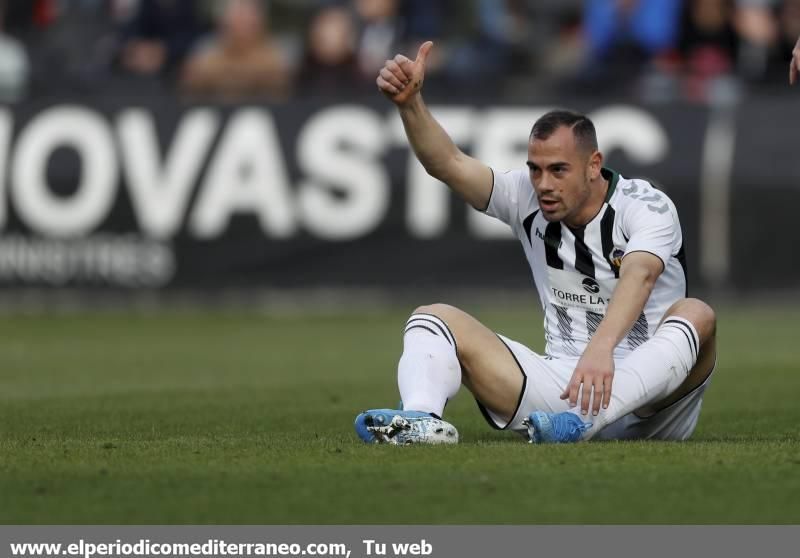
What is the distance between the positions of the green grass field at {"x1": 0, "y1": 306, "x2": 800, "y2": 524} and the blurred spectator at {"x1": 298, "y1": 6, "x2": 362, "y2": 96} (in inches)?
292

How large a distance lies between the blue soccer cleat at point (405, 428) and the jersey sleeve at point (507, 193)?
124 cm

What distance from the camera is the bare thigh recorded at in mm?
7438

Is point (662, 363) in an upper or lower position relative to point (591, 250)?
lower

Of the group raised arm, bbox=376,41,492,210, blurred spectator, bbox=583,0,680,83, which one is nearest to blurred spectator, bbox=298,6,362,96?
blurred spectator, bbox=583,0,680,83

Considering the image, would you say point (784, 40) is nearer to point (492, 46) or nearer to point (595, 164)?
point (492, 46)

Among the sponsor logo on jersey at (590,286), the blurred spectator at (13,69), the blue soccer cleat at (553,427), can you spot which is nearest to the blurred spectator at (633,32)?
the blurred spectator at (13,69)

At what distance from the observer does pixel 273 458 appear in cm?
682

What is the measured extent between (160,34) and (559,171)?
1450 cm

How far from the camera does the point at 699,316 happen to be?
7340 mm

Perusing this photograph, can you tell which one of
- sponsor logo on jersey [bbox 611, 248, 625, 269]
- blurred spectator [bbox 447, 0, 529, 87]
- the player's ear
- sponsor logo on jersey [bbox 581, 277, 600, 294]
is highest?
blurred spectator [bbox 447, 0, 529, 87]

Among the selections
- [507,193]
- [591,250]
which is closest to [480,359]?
[591,250]

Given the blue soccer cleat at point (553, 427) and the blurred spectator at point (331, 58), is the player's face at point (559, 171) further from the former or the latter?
the blurred spectator at point (331, 58)

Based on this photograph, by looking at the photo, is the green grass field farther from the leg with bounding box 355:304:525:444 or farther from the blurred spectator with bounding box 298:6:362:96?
the blurred spectator with bounding box 298:6:362:96
